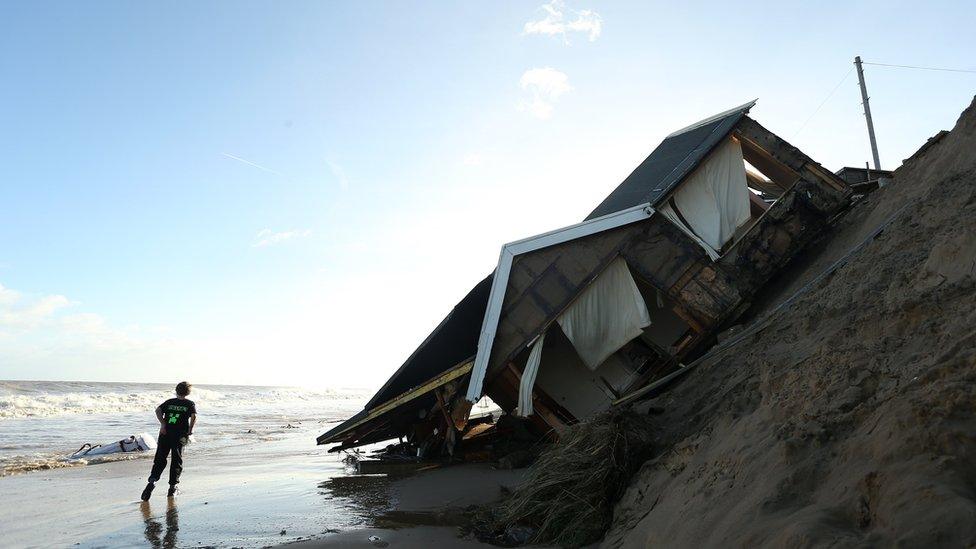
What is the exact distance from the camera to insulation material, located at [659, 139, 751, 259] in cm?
1002

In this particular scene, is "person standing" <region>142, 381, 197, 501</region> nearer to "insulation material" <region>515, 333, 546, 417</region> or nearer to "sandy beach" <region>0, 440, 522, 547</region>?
"sandy beach" <region>0, 440, 522, 547</region>

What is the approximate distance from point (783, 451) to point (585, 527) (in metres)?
2.07

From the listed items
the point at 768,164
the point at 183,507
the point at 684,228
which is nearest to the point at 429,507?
the point at 183,507

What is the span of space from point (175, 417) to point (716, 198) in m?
8.73

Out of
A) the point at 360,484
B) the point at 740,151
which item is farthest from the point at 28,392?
the point at 740,151

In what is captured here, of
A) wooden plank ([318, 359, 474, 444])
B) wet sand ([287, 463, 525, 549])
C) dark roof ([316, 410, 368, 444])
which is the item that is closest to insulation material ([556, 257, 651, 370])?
wooden plank ([318, 359, 474, 444])

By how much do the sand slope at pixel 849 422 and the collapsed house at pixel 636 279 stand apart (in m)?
2.84

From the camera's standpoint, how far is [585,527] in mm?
4941

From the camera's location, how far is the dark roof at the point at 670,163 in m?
10.0

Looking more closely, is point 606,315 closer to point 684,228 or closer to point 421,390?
point 684,228

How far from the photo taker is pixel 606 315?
9672 mm

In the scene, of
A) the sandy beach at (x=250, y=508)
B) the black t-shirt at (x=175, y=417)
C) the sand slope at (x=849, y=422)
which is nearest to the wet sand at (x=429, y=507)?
the sandy beach at (x=250, y=508)

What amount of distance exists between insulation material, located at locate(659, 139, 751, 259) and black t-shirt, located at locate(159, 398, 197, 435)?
7.69 metres

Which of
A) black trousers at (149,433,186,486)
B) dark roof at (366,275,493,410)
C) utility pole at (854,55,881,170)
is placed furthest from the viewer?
utility pole at (854,55,881,170)
